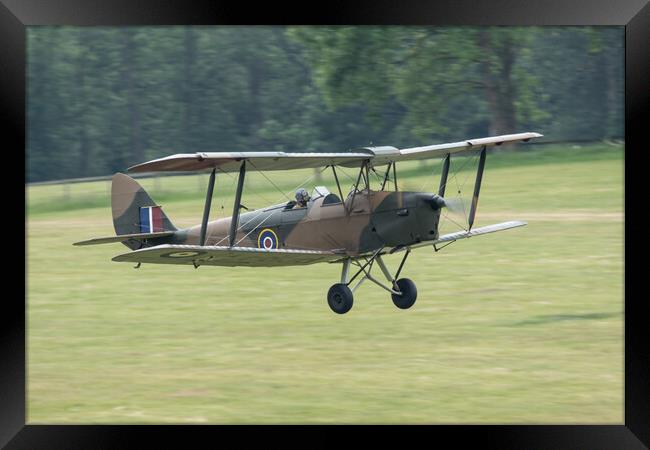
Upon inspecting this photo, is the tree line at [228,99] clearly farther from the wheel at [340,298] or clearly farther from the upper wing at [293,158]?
the wheel at [340,298]

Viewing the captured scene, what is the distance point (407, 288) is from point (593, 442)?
18.4 feet

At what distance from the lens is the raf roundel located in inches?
502

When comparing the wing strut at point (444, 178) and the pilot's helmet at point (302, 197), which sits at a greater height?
the wing strut at point (444, 178)

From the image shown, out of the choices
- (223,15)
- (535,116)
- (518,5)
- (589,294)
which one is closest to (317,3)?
(223,15)

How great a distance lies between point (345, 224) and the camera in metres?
12.3

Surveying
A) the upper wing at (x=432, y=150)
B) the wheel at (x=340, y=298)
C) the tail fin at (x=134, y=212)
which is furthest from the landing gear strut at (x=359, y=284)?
the tail fin at (x=134, y=212)

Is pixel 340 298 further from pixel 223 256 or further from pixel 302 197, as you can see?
pixel 223 256

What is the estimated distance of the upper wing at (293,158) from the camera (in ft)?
34.1

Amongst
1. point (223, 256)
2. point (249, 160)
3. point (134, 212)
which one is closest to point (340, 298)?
point (223, 256)

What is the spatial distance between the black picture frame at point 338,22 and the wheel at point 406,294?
544cm

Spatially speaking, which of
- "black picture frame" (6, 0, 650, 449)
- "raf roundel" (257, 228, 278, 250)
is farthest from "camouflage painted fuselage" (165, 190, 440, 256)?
"black picture frame" (6, 0, 650, 449)

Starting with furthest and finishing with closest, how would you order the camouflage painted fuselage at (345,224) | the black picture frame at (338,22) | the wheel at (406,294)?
the wheel at (406,294), the camouflage painted fuselage at (345,224), the black picture frame at (338,22)

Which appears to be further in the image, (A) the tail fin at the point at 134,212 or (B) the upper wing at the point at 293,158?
(A) the tail fin at the point at 134,212

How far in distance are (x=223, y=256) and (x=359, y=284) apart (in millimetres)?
1930
